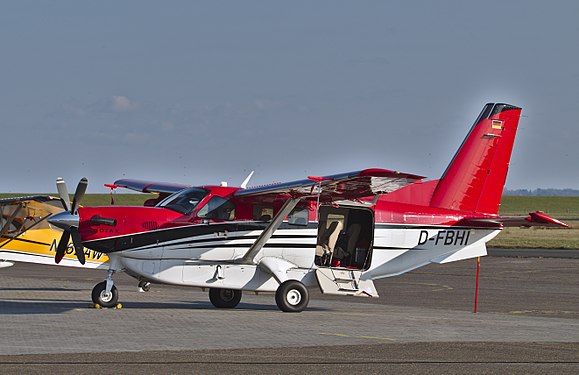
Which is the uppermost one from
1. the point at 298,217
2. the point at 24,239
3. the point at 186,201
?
the point at 186,201

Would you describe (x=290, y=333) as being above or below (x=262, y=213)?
below

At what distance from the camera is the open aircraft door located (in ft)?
63.6

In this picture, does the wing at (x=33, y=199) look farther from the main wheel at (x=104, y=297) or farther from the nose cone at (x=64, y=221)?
the nose cone at (x=64, y=221)

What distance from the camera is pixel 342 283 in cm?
1936

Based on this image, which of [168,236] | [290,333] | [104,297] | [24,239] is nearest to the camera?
[290,333]

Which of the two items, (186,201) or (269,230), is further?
(186,201)

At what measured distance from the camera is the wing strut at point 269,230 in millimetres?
18562

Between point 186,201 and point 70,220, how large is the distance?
2.46m

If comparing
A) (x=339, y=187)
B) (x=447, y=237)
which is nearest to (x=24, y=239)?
(x=339, y=187)

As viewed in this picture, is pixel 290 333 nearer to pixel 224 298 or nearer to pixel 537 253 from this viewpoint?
pixel 224 298

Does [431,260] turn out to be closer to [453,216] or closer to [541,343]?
[453,216]

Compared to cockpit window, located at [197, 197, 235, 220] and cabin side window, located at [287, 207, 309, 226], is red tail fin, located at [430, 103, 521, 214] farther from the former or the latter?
cockpit window, located at [197, 197, 235, 220]

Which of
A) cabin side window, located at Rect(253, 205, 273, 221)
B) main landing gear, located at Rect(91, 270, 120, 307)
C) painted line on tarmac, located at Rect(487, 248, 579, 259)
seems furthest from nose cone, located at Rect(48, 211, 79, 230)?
painted line on tarmac, located at Rect(487, 248, 579, 259)

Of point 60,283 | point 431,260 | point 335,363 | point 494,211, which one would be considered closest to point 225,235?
point 431,260
